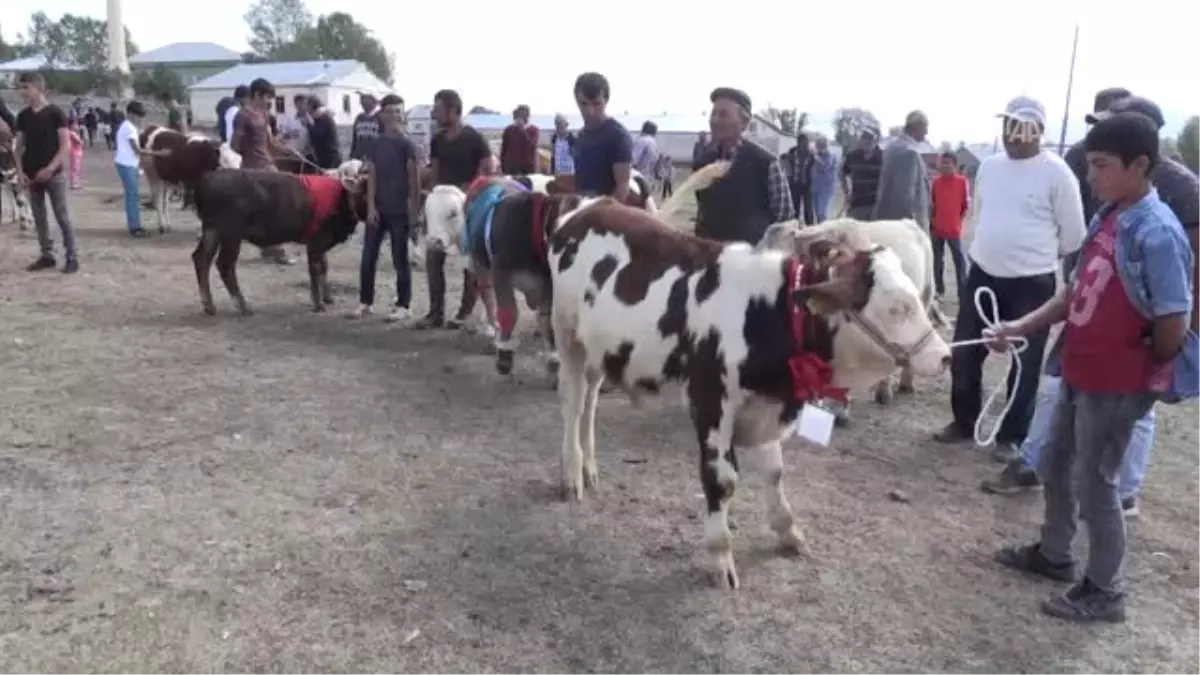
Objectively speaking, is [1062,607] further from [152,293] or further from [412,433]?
[152,293]

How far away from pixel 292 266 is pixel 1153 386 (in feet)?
34.9

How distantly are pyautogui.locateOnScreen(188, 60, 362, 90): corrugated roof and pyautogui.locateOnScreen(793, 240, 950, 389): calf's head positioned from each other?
7331 cm

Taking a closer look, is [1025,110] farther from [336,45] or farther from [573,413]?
[336,45]

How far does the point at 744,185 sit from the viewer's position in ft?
19.9

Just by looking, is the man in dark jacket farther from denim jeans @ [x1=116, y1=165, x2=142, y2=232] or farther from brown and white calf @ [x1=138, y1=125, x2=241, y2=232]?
denim jeans @ [x1=116, y1=165, x2=142, y2=232]

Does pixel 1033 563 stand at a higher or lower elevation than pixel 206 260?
lower

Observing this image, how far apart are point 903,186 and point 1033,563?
422 cm

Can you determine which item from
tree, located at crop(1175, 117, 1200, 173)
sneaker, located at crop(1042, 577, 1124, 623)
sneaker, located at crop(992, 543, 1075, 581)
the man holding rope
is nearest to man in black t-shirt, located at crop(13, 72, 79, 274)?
the man holding rope

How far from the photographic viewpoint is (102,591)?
4070 millimetres

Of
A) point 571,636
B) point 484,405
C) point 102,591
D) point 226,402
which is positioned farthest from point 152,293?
point 571,636

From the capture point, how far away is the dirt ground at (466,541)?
12.4 feet

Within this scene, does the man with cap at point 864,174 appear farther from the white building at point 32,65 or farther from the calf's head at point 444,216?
the white building at point 32,65

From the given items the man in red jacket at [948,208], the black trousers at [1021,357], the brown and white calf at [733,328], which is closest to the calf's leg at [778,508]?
the brown and white calf at [733,328]

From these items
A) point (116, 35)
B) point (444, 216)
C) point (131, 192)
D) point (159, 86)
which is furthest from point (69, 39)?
point (444, 216)
